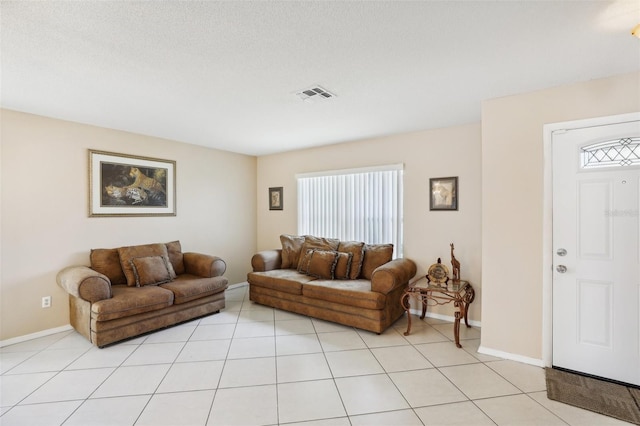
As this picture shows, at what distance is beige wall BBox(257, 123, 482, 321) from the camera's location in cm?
352

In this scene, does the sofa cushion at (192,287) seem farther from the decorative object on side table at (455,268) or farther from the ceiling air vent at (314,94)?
the decorative object on side table at (455,268)

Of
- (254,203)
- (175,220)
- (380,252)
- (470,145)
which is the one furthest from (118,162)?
(470,145)

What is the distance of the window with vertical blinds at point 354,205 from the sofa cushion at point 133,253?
219 cm

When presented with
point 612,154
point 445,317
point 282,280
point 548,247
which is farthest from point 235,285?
point 612,154

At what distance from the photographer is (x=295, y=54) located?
1981 mm

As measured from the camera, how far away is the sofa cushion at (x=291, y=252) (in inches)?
183

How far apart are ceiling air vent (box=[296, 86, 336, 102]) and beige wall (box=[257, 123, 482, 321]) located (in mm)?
1715

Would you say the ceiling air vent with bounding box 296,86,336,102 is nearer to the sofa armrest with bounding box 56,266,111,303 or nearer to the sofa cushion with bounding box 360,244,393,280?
the sofa cushion with bounding box 360,244,393,280

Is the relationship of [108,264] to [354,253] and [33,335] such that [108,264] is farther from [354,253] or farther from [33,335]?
[354,253]

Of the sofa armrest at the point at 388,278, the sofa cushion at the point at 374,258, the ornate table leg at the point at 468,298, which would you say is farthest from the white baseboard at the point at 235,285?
the ornate table leg at the point at 468,298

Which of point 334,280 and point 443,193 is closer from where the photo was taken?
point 443,193

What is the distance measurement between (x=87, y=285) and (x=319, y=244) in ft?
9.09

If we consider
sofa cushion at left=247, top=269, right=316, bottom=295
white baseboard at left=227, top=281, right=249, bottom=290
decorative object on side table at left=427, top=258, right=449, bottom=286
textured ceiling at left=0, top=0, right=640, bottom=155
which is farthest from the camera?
white baseboard at left=227, top=281, right=249, bottom=290

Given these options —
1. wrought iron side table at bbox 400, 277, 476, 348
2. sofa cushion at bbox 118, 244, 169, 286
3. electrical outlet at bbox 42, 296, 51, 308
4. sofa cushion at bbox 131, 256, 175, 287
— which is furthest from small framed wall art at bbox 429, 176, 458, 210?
electrical outlet at bbox 42, 296, 51, 308
